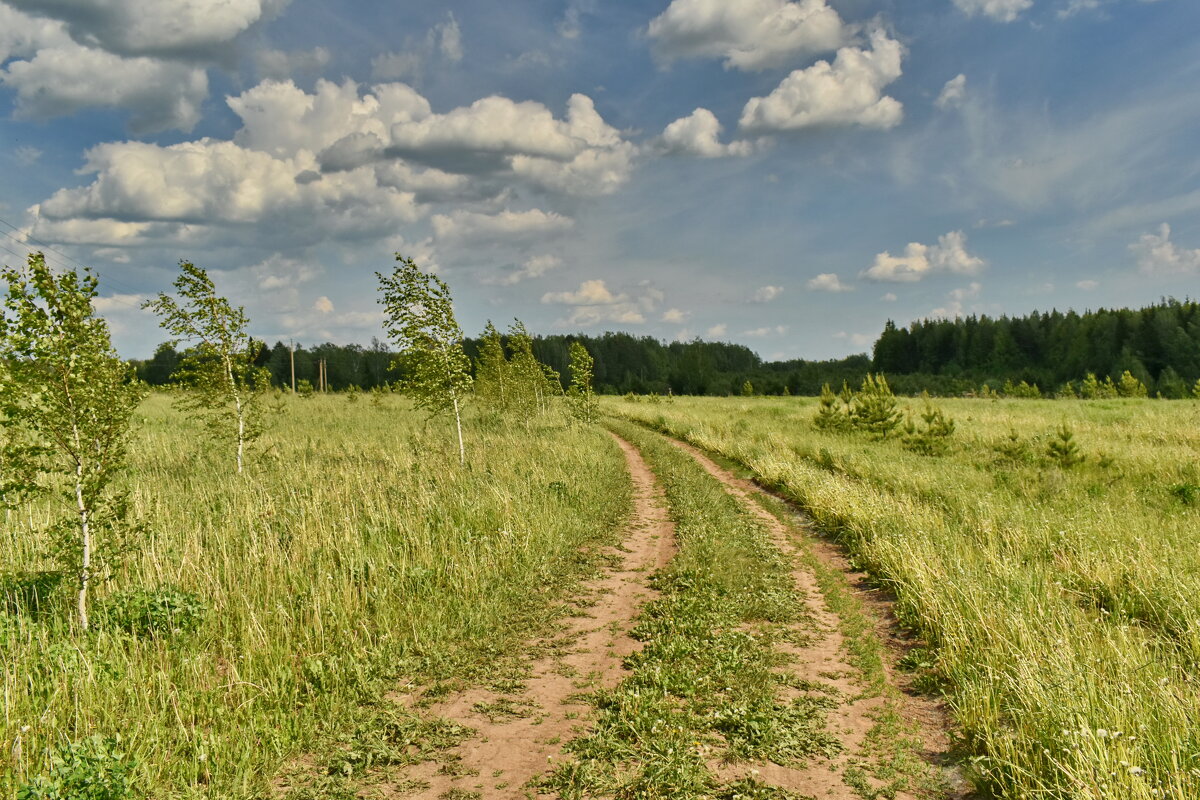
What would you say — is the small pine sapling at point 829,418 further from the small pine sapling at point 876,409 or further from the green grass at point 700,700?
the green grass at point 700,700

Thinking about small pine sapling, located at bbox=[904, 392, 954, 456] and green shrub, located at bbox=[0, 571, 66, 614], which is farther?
small pine sapling, located at bbox=[904, 392, 954, 456]

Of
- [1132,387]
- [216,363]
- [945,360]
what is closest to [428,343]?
[216,363]

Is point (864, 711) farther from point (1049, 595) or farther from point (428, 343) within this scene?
point (428, 343)

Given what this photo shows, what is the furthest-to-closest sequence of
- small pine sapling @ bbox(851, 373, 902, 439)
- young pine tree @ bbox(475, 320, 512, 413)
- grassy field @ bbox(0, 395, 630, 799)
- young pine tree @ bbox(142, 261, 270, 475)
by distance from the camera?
young pine tree @ bbox(475, 320, 512, 413) < small pine sapling @ bbox(851, 373, 902, 439) < young pine tree @ bbox(142, 261, 270, 475) < grassy field @ bbox(0, 395, 630, 799)

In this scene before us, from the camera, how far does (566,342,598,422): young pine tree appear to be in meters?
32.7

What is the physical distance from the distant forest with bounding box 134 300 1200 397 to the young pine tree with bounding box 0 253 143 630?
63.2m

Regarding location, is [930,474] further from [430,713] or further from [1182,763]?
[430,713]

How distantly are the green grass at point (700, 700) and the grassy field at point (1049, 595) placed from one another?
1524 mm

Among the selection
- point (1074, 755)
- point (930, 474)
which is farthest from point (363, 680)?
point (930, 474)

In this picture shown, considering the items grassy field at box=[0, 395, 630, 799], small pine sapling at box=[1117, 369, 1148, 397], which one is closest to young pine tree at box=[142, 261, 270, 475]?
grassy field at box=[0, 395, 630, 799]

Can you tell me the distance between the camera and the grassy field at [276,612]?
15.8 feet

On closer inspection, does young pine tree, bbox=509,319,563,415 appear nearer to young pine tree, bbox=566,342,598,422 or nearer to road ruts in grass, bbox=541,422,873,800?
young pine tree, bbox=566,342,598,422

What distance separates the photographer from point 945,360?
121875 millimetres

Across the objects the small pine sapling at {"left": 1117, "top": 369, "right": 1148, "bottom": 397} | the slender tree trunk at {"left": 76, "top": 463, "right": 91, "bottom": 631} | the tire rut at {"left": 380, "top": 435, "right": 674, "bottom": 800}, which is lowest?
the tire rut at {"left": 380, "top": 435, "right": 674, "bottom": 800}
